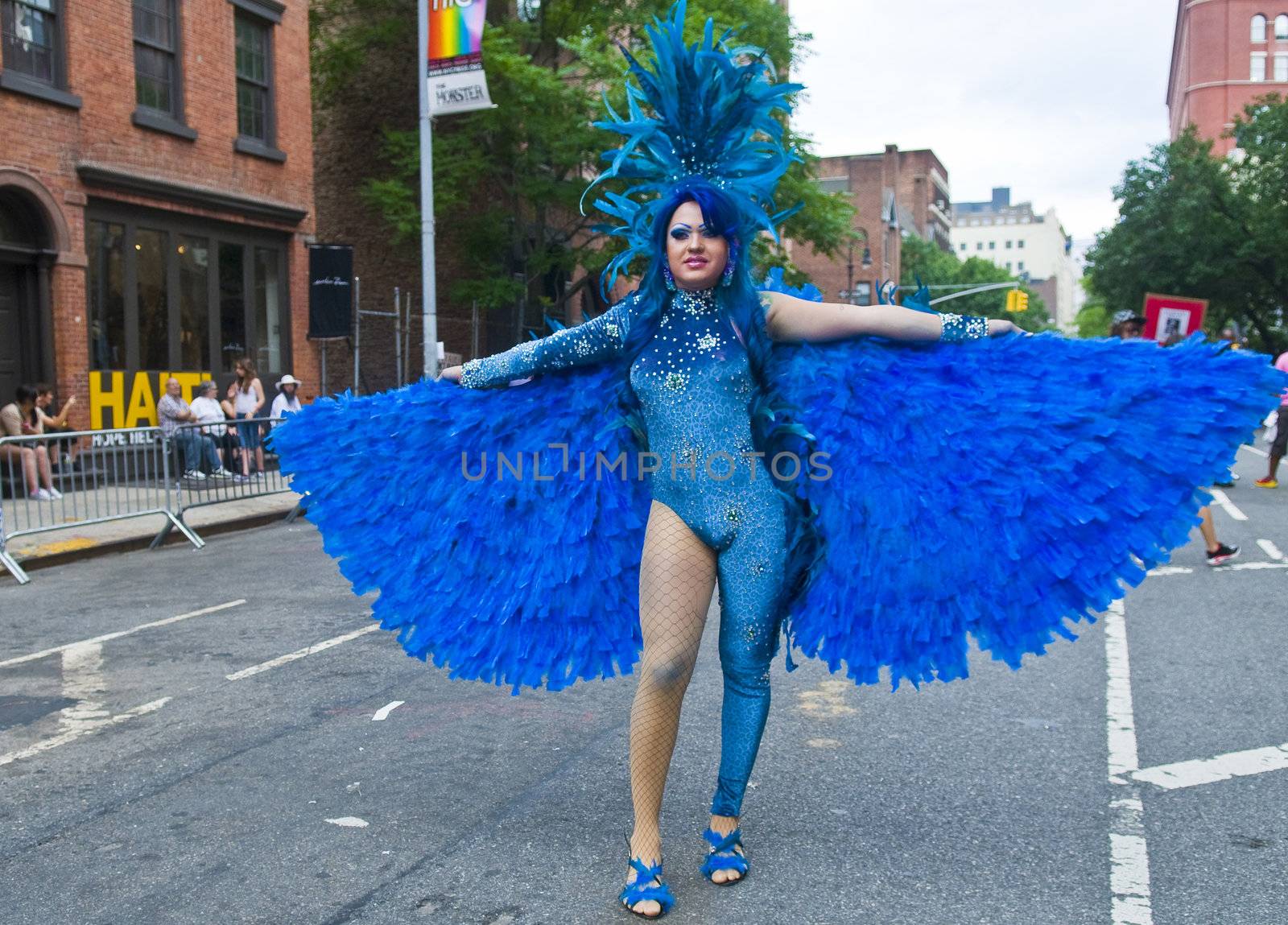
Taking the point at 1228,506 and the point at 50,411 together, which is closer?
the point at 1228,506

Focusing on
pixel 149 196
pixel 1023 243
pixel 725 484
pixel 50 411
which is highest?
pixel 1023 243

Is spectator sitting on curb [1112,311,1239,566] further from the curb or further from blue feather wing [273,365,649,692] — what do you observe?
the curb

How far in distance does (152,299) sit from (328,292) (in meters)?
2.49

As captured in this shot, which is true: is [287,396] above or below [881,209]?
below

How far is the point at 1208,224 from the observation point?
37.2m

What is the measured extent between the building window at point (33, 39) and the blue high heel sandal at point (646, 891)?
47.0 ft

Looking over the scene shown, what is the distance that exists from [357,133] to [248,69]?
24.1 feet

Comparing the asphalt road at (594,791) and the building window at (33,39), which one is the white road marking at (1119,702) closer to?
the asphalt road at (594,791)

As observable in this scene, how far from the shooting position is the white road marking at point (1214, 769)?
13.5 ft

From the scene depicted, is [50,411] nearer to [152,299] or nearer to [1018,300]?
[152,299]

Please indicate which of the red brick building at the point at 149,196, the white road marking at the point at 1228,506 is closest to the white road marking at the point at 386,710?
the white road marking at the point at 1228,506

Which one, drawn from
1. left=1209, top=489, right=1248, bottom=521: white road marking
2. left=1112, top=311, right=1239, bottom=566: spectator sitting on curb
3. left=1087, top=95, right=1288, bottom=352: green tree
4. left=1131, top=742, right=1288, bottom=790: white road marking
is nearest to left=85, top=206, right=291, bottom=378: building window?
left=1112, top=311, right=1239, bottom=566: spectator sitting on curb

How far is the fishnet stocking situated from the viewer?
10.5ft

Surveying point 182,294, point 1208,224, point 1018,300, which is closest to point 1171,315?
point 182,294
